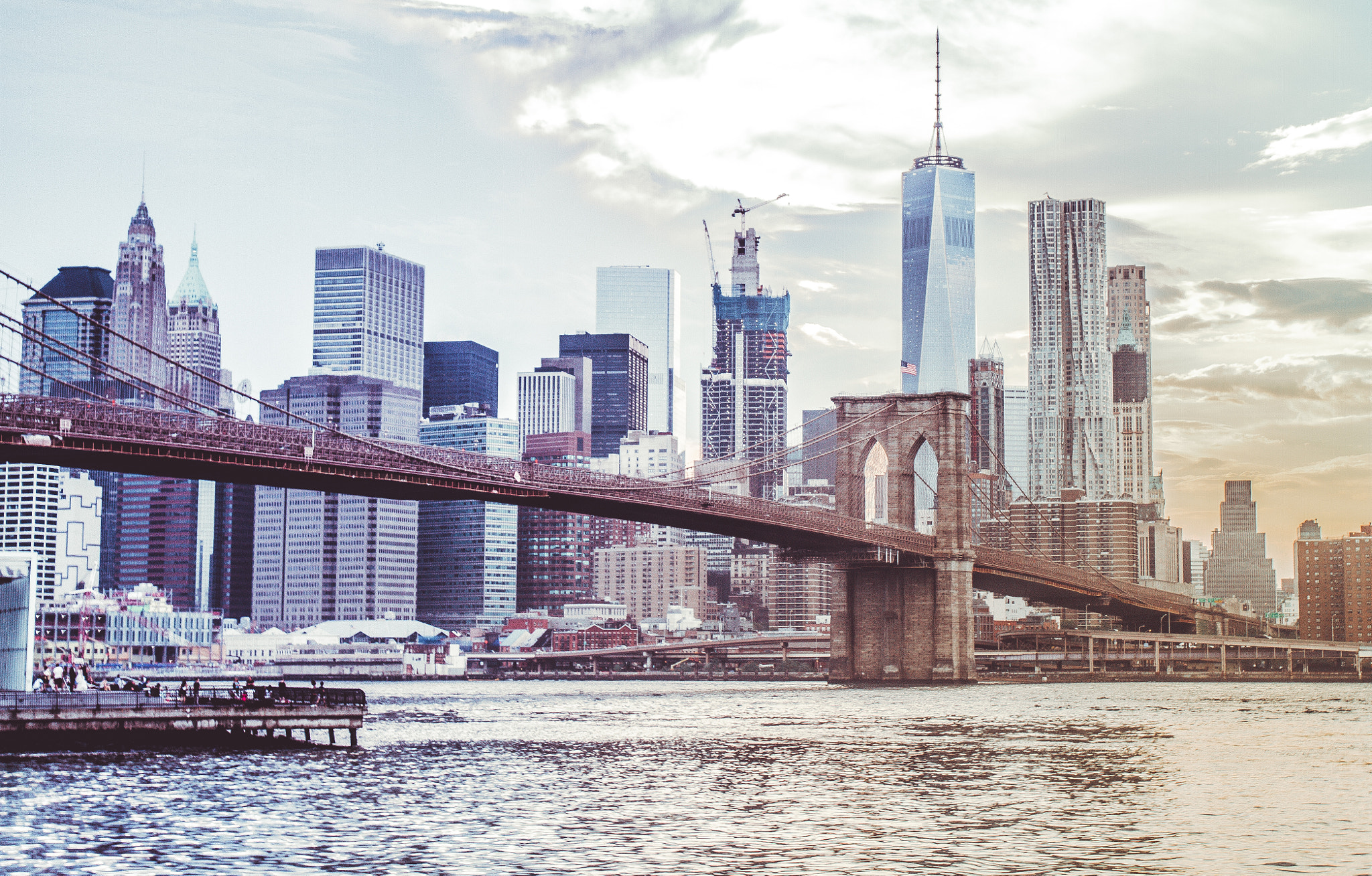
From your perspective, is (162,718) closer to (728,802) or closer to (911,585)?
(728,802)

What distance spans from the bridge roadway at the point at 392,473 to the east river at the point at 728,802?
1039cm

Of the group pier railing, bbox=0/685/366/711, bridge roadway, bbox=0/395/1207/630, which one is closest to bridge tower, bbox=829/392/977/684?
bridge roadway, bbox=0/395/1207/630

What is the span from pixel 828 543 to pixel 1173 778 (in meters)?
44.7

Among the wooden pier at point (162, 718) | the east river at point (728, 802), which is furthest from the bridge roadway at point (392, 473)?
the east river at point (728, 802)

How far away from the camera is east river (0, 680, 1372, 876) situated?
93.4ft

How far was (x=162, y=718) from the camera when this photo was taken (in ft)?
148

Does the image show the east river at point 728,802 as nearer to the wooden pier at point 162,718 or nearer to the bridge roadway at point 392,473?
the wooden pier at point 162,718

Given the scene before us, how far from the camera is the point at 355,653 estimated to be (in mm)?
175750

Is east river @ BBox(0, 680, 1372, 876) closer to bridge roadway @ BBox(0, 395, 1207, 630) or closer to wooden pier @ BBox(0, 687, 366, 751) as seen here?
wooden pier @ BBox(0, 687, 366, 751)

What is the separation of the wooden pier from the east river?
2.58 feet

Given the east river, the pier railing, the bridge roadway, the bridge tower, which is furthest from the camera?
the bridge tower

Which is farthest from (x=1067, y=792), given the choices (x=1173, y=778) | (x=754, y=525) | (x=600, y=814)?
(x=754, y=525)

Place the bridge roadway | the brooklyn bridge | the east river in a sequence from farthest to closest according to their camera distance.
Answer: the brooklyn bridge → the bridge roadway → the east river

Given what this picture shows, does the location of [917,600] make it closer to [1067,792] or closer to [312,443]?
[312,443]
